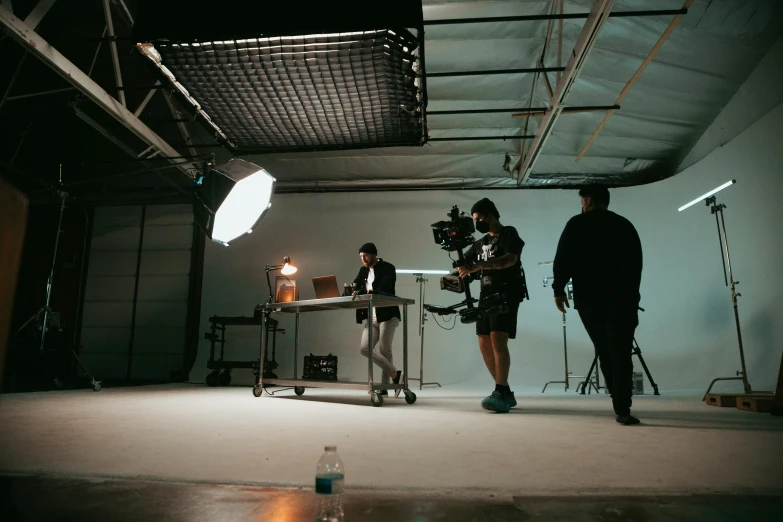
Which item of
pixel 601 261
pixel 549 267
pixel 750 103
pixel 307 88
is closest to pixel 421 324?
pixel 549 267

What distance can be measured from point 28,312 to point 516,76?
8.21 m

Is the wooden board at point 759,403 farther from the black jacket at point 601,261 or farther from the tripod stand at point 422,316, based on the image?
the tripod stand at point 422,316

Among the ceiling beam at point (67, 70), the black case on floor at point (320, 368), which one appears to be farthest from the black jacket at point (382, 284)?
the ceiling beam at point (67, 70)

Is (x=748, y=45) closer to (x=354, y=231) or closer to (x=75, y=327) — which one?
(x=354, y=231)

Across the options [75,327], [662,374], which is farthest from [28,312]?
[662,374]

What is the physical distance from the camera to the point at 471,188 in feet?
23.4

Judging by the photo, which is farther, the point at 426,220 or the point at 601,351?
the point at 426,220

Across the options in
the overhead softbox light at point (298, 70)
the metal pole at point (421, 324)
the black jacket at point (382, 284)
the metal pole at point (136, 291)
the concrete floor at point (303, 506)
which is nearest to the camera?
the concrete floor at point (303, 506)

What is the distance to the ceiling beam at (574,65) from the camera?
3465mm

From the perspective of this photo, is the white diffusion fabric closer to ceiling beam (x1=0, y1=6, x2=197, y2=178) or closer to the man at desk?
the man at desk

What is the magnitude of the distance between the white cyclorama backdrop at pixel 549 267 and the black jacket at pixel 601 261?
3.01m

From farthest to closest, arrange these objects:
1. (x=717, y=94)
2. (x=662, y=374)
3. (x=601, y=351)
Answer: (x=662, y=374)
(x=717, y=94)
(x=601, y=351)

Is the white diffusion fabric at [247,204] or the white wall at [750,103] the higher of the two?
the white wall at [750,103]

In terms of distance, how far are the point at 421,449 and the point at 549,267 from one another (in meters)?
5.47
